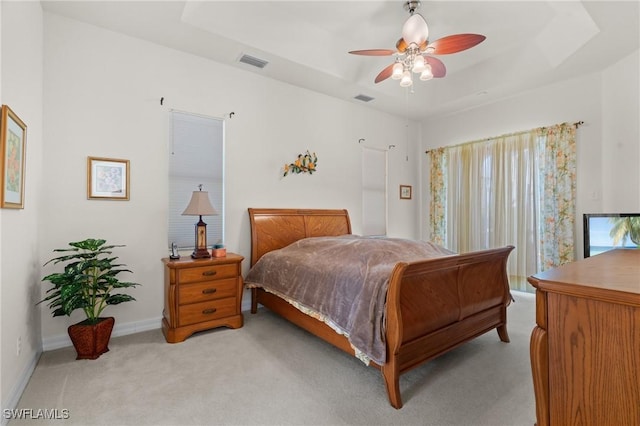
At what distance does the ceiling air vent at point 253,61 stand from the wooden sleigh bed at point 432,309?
109 inches

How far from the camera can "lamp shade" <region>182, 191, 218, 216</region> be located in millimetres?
3041

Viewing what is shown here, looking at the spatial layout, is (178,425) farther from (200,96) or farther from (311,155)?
(311,155)

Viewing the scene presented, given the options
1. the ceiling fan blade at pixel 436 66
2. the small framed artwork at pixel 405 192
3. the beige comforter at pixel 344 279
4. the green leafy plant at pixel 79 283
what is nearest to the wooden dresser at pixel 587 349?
the beige comforter at pixel 344 279

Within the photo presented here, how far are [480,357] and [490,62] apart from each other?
392 centimetres

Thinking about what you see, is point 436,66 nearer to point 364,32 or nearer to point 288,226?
point 364,32

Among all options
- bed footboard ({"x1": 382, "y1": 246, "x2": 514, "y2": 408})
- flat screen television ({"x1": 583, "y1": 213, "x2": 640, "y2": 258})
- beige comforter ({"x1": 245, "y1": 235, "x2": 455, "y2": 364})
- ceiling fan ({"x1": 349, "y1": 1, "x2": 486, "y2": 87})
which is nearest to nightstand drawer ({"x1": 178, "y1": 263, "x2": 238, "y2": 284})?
beige comforter ({"x1": 245, "y1": 235, "x2": 455, "y2": 364})

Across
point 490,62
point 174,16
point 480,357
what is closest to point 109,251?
point 174,16

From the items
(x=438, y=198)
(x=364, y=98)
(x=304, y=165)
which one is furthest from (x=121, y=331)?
(x=438, y=198)

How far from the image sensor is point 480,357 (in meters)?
2.52

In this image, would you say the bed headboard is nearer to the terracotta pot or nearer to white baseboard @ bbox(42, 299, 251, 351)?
white baseboard @ bbox(42, 299, 251, 351)

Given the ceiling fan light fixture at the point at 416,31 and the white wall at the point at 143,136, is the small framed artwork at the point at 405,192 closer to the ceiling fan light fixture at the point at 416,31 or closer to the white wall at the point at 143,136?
the white wall at the point at 143,136

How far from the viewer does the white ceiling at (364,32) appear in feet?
9.46

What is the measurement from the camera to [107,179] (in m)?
3.00

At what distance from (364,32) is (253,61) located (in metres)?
1.41
